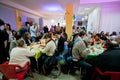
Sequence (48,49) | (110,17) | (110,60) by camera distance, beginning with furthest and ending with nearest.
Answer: (110,17) < (48,49) < (110,60)

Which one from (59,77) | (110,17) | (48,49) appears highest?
(110,17)

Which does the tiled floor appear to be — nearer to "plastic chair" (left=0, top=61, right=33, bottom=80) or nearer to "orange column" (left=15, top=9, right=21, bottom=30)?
"plastic chair" (left=0, top=61, right=33, bottom=80)

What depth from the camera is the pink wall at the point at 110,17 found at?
6.86m

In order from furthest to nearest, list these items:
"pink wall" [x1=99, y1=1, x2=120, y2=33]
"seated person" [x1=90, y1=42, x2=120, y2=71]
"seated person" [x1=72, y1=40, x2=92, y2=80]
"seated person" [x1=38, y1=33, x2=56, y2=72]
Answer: "pink wall" [x1=99, y1=1, x2=120, y2=33]
"seated person" [x1=38, y1=33, x2=56, y2=72]
"seated person" [x1=72, y1=40, x2=92, y2=80]
"seated person" [x1=90, y1=42, x2=120, y2=71]

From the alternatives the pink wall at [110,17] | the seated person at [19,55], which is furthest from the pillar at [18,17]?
the pink wall at [110,17]

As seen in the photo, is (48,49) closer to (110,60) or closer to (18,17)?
(110,60)

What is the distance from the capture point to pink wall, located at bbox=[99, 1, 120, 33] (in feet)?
22.5

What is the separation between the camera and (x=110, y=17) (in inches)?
275

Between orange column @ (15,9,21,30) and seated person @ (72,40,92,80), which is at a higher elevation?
orange column @ (15,9,21,30)

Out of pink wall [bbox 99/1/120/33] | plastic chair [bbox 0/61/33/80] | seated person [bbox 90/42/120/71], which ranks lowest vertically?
plastic chair [bbox 0/61/33/80]

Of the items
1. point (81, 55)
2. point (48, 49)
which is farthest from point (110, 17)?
point (48, 49)

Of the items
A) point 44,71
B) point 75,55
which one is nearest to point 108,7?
point 75,55

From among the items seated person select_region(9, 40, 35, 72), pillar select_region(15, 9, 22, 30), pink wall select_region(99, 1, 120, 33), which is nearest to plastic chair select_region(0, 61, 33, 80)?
seated person select_region(9, 40, 35, 72)

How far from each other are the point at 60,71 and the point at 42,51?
Answer: 852mm
